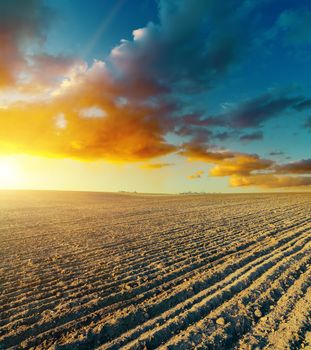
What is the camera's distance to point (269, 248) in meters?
10.3

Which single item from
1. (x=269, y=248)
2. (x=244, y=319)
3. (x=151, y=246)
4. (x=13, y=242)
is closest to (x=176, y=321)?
(x=244, y=319)

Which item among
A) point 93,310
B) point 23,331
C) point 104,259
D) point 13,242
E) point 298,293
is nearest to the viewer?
point 23,331

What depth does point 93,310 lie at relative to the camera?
5.67 meters

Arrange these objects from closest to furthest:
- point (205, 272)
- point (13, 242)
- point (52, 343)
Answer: point (52, 343)
point (205, 272)
point (13, 242)

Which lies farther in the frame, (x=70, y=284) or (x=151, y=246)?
(x=151, y=246)

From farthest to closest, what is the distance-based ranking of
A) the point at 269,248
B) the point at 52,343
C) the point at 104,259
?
the point at 269,248, the point at 104,259, the point at 52,343

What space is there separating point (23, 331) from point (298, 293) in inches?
229

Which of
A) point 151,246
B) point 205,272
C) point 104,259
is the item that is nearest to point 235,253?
point 205,272

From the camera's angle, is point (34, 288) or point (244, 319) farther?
point (34, 288)

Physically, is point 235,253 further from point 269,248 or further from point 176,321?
point 176,321

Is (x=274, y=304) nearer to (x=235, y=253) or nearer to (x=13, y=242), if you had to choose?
(x=235, y=253)

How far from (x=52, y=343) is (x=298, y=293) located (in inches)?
207

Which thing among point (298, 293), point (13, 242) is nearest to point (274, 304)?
point (298, 293)

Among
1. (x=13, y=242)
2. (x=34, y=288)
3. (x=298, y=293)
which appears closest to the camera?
(x=298, y=293)
